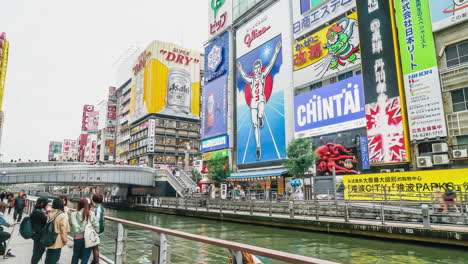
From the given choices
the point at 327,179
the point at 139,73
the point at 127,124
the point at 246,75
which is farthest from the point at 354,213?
the point at 127,124

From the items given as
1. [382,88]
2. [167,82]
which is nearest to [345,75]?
[382,88]

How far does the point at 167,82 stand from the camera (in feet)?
266

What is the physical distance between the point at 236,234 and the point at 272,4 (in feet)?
120

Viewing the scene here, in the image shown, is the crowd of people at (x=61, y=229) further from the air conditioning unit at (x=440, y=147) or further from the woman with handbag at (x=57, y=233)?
the air conditioning unit at (x=440, y=147)

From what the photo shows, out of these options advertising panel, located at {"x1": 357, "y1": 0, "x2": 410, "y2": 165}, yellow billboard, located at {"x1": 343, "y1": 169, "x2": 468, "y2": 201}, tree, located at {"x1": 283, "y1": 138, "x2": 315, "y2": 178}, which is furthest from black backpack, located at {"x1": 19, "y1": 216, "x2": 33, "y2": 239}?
tree, located at {"x1": 283, "y1": 138, "x2": 315, "y2": 178}

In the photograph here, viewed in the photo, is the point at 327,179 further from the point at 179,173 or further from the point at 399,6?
the point at 179,173

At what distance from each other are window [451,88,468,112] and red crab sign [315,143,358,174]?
9.39 m

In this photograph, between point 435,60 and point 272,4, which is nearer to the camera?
point 435,60

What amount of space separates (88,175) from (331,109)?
30.0 m

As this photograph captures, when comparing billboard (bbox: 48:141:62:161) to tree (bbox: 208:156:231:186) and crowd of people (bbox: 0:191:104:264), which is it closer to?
tree (bbox: 208:156:231:186)

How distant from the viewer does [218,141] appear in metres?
51.9

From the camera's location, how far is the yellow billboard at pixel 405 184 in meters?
17.8

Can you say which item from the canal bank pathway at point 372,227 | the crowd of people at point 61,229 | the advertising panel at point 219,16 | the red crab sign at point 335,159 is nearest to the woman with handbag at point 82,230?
the crowd of people at point 61,229

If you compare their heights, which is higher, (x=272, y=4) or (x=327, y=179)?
(x=272, y=4)
